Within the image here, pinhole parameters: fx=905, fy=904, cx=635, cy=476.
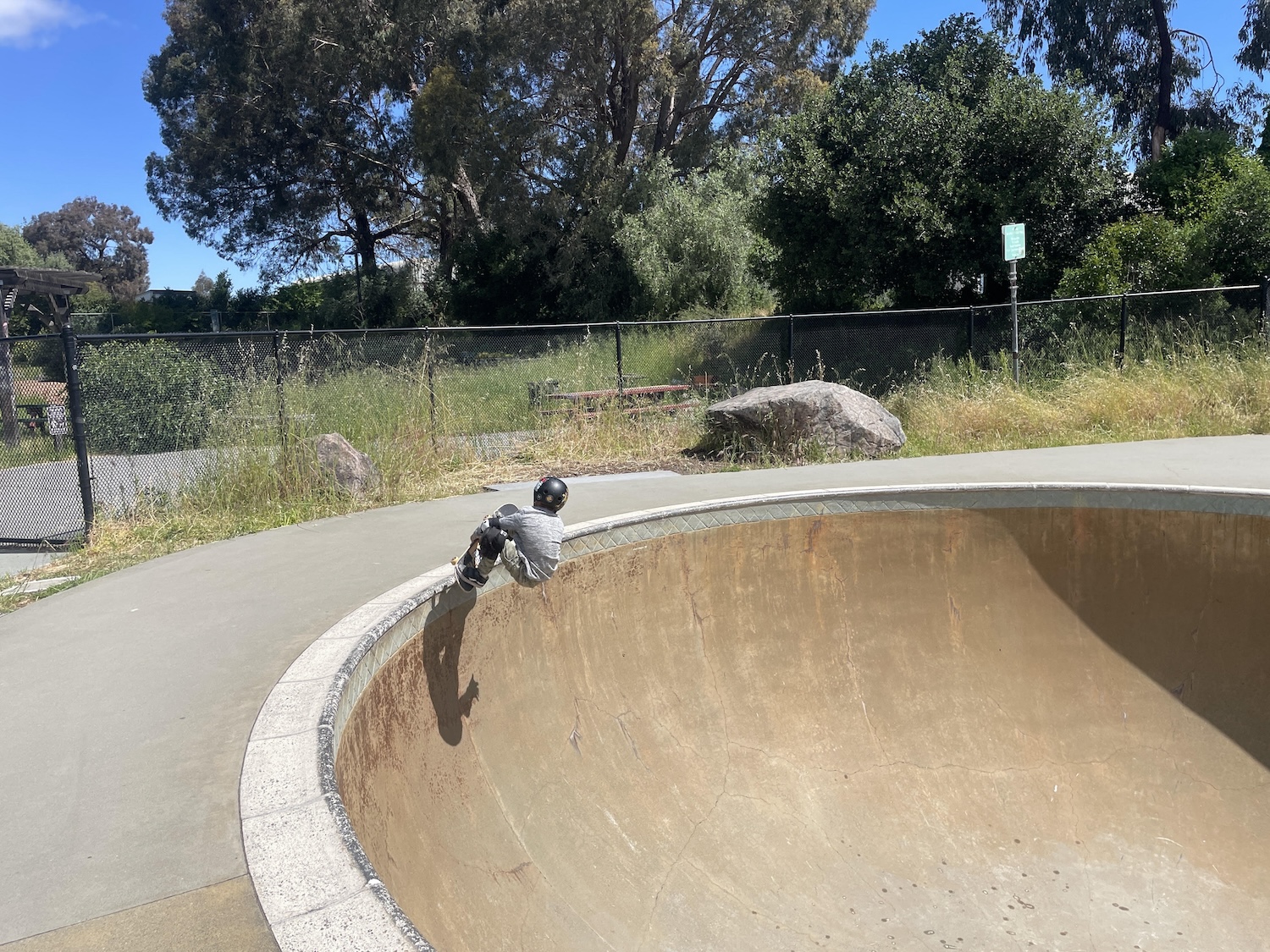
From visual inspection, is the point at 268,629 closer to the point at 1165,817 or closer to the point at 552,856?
the point at 552,856

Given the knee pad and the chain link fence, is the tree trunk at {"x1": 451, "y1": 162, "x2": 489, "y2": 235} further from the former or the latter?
the knee pad

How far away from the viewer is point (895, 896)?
4910mm

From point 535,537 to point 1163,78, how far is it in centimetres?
3446

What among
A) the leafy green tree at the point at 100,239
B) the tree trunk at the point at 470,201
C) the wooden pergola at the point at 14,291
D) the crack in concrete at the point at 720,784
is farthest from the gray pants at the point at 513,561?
the leafy green tree at the point at 100,239

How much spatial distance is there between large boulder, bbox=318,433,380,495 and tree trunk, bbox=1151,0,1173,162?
30187mm

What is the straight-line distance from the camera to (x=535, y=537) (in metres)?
4.36

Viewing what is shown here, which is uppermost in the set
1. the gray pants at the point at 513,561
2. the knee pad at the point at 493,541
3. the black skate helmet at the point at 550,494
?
the black skate helmet at the point at 550,494

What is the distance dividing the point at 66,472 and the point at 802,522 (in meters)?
8.75

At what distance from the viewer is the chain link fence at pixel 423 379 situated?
27.4 ft

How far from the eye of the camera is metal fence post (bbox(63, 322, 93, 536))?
7.08 meters

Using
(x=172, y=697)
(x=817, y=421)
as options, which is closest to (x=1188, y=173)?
(x=817, y=421)

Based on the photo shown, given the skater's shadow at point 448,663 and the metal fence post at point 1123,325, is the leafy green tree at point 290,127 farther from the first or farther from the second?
the skater's shadow at point 448,663

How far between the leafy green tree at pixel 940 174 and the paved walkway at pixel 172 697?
Result: 8.41 metres

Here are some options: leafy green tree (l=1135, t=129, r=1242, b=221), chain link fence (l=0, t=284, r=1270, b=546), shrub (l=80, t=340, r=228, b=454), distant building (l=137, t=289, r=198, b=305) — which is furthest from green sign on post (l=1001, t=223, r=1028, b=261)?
distant building (l=137, t=289, r=198, b=305)
